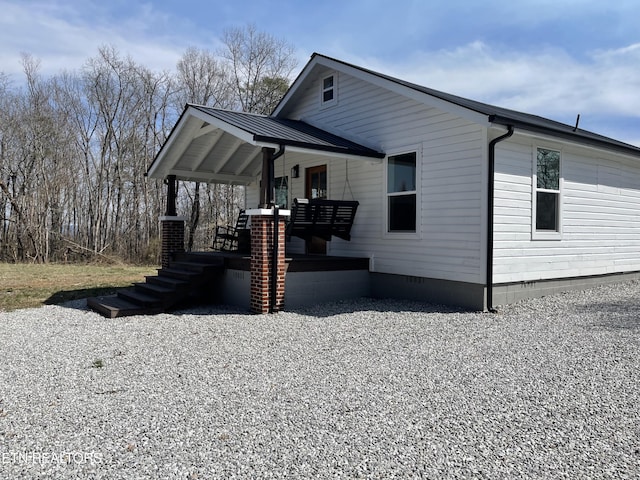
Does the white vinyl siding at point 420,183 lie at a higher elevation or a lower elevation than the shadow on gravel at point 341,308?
higher

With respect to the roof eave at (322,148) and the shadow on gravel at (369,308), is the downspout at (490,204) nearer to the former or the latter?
the shadow on gravel at (369,308)

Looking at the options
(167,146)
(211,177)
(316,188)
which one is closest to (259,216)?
(316,188)

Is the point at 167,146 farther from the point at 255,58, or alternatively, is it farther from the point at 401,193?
Answer: the point at 255,58

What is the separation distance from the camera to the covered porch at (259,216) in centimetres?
761

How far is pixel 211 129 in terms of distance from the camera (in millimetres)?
9227

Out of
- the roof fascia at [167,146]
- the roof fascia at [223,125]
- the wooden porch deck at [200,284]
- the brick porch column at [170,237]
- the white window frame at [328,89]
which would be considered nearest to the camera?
the roof fascia at [223,125]

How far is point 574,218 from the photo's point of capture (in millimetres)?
9008

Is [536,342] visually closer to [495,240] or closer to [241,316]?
[495,240]

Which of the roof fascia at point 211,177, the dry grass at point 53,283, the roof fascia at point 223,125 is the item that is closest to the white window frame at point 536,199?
the roof fascia at point 223,125

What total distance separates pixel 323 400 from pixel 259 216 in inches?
170

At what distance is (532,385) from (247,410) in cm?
237

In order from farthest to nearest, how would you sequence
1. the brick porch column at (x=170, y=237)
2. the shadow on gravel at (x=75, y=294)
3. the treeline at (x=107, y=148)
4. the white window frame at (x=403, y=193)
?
the treeline at (x=107, y=148) < the brick porch column at (x=170, y=237) < the shadow on gravel at (x=75, y=294) < the white window frame at (x=403, y=193)

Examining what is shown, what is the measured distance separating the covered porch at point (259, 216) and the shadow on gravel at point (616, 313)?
12.5 ft

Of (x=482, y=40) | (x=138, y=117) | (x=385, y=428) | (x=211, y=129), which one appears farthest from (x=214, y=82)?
(x=385, y=428)
